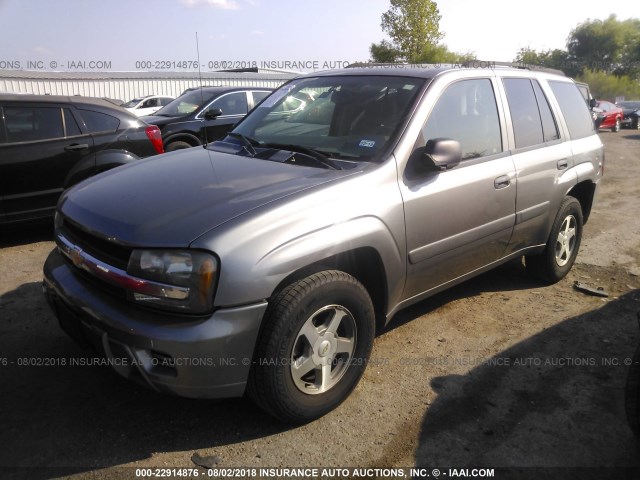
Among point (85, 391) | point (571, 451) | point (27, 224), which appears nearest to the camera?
point (571, 451)

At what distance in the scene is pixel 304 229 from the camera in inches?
100

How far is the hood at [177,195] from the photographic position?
7.93 ft

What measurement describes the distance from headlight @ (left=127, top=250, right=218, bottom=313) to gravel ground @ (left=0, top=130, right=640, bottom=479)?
2.64ft

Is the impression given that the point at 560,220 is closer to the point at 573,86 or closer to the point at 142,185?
the point at 573,86

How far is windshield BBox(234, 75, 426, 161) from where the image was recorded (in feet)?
10.6

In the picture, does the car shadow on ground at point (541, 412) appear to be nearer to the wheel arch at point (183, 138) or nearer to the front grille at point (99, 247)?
the front grille at point (99, 247)

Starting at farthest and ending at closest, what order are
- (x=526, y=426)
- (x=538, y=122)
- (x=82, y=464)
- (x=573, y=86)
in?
1. (x=573, y=86)
2. (x=538, y=122)
3. (x=526, y=426)
4. (x=82, y=464)

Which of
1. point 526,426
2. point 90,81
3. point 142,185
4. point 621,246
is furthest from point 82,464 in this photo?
point 90,81

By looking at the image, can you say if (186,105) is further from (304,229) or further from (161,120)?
(304,229)

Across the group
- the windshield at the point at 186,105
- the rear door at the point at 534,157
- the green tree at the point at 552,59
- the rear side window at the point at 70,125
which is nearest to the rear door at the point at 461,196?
the rear door at the point at 534,157

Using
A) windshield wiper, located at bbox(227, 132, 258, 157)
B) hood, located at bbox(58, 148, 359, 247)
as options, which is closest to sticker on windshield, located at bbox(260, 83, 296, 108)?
windshield wiper, located at bbox(227, 132, 258, 157)

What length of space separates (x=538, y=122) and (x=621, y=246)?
2.74m

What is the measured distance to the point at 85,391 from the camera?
3.02 metres

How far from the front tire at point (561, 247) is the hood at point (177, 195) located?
8.10 feet
